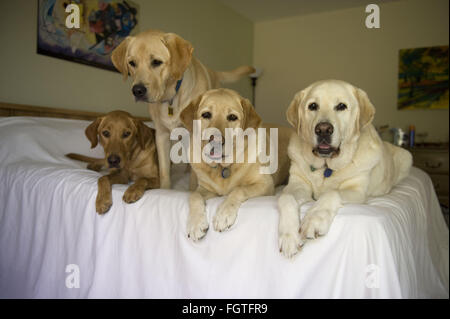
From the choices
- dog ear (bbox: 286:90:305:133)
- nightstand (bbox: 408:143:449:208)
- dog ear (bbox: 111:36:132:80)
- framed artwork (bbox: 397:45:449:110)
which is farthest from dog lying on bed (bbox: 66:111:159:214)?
framed artwork (bbox: 397:45:449:110)

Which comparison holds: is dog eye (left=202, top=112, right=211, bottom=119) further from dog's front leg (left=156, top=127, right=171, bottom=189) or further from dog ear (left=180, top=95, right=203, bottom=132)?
dog's front leg (left=156, top=127, right=171, bottom=189)

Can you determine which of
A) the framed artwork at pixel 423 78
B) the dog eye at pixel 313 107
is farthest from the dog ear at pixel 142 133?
the framed artwork at pixel 423 78

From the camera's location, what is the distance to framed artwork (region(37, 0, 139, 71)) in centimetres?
301

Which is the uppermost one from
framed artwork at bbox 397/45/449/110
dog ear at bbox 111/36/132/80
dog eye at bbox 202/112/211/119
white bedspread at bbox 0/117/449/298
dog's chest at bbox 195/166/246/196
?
framed artwork at bbox 397/45/449/110

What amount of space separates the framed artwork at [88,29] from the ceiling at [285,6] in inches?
94.0

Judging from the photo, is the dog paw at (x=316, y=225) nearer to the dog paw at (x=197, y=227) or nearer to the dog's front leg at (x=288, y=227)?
the dog's front leg at (x=288, y=227)

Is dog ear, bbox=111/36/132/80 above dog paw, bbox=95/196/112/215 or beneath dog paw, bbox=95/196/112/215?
above

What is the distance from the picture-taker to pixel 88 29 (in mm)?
3361

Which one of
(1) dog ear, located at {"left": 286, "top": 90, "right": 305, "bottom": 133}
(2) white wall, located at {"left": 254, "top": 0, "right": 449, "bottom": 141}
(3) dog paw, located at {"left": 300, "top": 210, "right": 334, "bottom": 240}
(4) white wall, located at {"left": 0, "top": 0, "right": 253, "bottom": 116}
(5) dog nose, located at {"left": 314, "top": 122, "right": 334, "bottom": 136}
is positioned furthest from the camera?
(2) white wall, located at {"left": 254, "top": 0, "right": 449, "bottom": 141}

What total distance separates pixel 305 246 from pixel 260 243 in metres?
0.20

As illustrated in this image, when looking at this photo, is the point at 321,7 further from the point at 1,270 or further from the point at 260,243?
the point at 1,270

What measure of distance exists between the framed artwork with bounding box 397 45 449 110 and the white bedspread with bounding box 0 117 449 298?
3.38m

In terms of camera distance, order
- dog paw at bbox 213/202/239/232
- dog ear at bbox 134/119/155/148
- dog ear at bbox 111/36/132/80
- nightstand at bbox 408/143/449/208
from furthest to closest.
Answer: nightstand at bbox 408/143/449/208
dog ear at bbox 134/119/155/148
dog ear at bbox 111/36/132/80
dog paw at bbox 213/202/239/232

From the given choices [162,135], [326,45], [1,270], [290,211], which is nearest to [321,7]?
[326,45]
